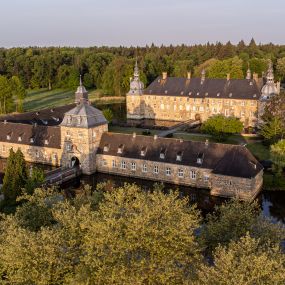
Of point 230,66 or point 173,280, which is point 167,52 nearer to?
point 230,66

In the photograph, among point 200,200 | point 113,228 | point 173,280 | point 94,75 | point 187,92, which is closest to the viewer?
point 173,280

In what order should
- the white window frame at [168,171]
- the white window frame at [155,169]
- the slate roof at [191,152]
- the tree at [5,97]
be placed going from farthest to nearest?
the tree at [5,97], the white window frame at [155,169], the white window frame at [168,171], the slate roof at [191,152]

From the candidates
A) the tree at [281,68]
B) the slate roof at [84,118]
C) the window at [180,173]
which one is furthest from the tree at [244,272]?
the tree at [281,68]

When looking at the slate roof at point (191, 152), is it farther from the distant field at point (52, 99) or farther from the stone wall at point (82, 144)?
the distant field at point (52, 99)

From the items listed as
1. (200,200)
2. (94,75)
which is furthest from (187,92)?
(94,75)

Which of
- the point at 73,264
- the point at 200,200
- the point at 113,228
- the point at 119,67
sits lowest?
the point at 200,200

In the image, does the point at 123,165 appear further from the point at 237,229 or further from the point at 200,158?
the point at 237,229
